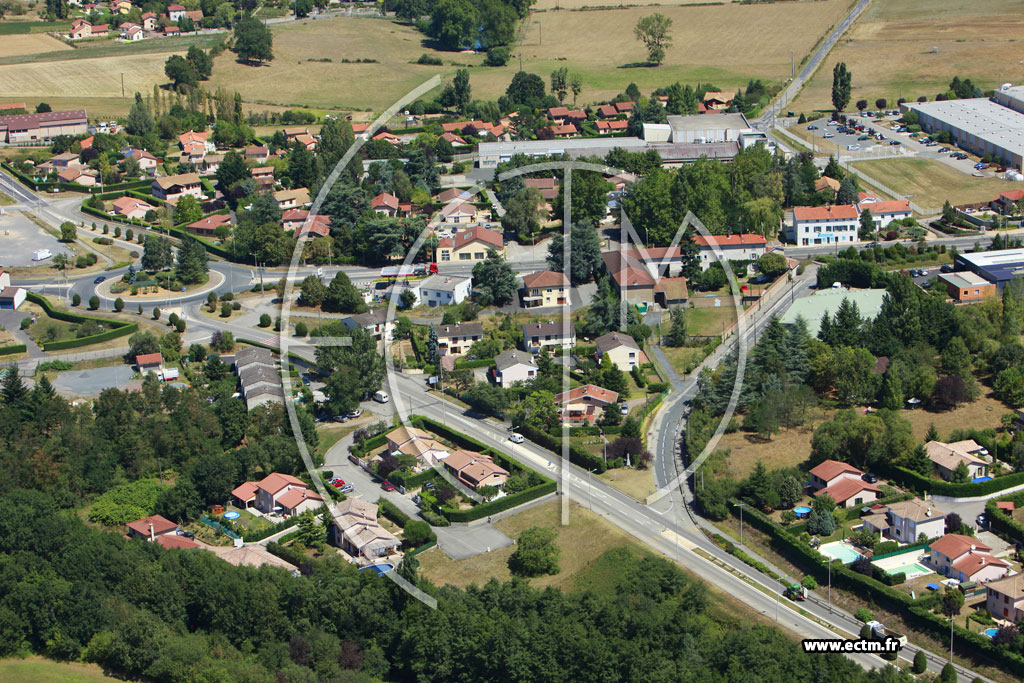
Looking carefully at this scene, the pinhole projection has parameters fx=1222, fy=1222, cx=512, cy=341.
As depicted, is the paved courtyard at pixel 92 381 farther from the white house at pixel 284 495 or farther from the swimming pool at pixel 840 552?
the swimming pool at pixel 840 552

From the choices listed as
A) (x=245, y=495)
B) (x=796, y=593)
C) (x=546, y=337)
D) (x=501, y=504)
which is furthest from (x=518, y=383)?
(x=796, y=593)

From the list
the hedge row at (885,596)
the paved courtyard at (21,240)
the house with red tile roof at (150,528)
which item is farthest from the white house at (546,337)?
the paved courtyard at (21,240)

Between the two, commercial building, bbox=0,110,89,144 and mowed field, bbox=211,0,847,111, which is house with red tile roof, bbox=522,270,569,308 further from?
commercial building, bbox=0,110,89,144

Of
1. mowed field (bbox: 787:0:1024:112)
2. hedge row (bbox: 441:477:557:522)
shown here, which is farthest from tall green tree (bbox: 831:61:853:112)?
hedge row (bbox: 441:477:557:522)

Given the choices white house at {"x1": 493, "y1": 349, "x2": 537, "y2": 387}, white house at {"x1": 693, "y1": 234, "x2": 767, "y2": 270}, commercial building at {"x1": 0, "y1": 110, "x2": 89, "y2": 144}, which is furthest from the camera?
commercial building at {"x1": 0, "y1": 110, "x2": 89, "y2": 144}

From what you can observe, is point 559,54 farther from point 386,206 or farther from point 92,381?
point 92,381
